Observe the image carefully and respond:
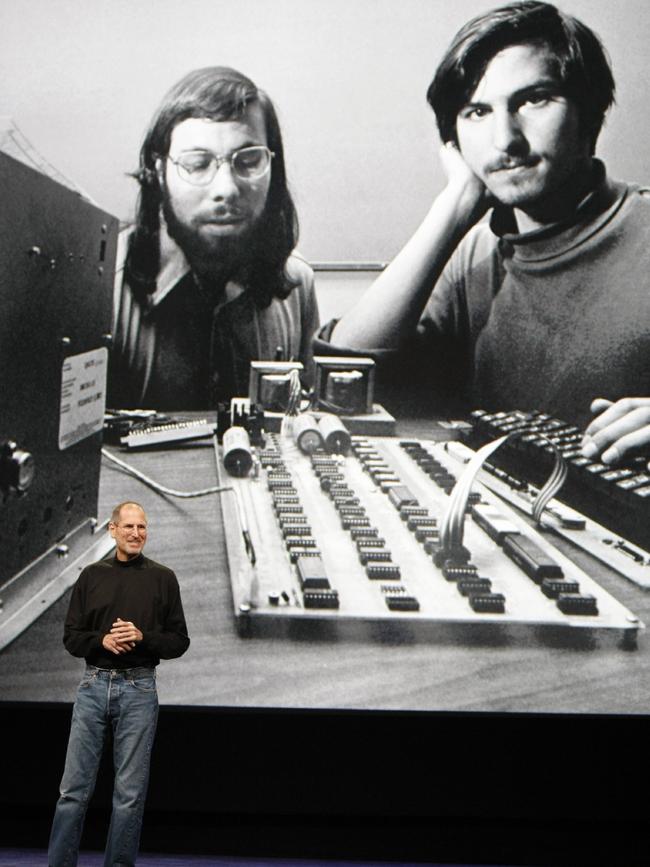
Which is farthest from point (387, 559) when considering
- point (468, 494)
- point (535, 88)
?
point (535, 88)

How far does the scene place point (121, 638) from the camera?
154 cm

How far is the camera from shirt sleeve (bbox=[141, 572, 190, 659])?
5.15 ft

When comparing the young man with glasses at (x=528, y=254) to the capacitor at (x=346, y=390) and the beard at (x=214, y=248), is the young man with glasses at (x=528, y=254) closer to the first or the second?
the capacitor at (x=346, y=390)

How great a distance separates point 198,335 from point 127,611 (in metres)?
0.87

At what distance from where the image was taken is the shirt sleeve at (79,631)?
5.12ft

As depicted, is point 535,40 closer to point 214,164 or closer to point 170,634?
point 214,164

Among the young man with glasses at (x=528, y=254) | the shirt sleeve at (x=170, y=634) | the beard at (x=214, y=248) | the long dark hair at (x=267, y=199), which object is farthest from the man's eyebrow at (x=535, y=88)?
the shirt sleeve at (x=170, y=634)

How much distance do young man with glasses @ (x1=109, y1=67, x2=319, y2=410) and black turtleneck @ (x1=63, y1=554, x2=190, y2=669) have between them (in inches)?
27.0

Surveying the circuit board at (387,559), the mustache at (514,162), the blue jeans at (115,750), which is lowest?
the blue jeans at (115,750)

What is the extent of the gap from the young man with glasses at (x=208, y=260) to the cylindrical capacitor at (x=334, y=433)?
16cm

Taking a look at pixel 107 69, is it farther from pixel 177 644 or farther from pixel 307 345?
pixel 177 644

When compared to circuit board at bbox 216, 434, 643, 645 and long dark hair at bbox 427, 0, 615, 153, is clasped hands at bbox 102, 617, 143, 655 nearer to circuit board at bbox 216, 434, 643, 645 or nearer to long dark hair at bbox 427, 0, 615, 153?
circuit board at bbox 216, 434, 643, 645

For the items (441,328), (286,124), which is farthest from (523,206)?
(286,124)

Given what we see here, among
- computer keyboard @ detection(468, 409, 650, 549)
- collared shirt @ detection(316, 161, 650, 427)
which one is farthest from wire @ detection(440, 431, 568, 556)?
collared shirt @ detection(316, 161, 650, 427)
